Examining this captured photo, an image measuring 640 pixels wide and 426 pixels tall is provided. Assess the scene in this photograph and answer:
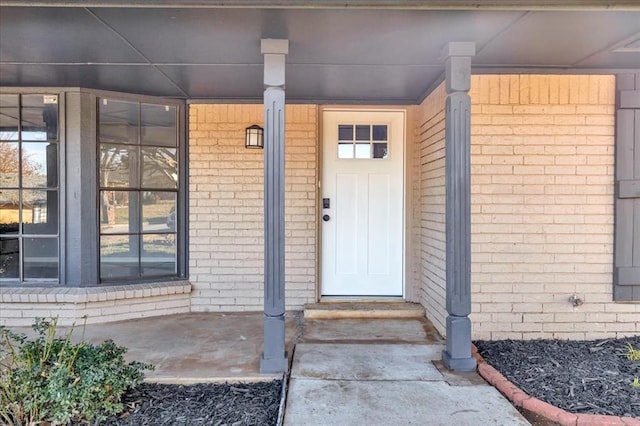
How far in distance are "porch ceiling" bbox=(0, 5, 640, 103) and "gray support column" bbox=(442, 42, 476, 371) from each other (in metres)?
0.32

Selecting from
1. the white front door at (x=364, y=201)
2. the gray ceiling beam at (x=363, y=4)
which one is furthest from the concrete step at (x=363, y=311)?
the gray ceiling beam at (x=363, y=4)

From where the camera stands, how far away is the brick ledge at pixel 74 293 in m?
3.74

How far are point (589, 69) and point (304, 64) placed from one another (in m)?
2.34

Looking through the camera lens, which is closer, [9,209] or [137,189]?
[9,209]

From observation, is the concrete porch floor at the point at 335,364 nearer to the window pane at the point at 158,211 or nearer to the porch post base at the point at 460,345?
the porch post base at the point at 460,345

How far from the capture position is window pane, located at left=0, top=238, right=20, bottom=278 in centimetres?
386

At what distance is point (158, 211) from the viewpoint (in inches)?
166

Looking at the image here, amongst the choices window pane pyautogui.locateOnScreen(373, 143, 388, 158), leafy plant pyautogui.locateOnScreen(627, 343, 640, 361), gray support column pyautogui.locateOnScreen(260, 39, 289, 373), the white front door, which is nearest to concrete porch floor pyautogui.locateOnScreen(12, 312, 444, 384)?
gray support column pyautogui.locateOnScreen(260, 39, 289, 373)

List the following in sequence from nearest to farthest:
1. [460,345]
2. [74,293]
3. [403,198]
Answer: [460,345] < [74,293] < [403,198]

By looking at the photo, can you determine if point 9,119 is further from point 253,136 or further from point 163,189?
point 253,136

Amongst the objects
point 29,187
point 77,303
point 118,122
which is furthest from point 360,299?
point 29,187

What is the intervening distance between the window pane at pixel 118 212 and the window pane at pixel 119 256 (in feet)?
0.26

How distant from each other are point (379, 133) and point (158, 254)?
264cm

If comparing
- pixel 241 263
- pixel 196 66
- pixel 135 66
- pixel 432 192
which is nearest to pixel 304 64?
pixel 196 66
